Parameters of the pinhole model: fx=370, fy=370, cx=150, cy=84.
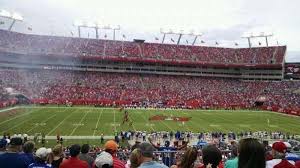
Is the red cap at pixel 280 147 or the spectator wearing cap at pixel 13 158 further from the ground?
the red cap at pixel 280 147

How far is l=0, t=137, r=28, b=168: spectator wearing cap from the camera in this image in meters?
5.48

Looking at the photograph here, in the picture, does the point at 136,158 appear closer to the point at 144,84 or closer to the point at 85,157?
the point at 85,157

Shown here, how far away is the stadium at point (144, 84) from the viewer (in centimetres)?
4238

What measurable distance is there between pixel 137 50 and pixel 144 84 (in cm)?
1159

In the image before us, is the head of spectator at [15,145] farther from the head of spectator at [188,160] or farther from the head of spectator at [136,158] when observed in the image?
the head of spectator at [188,160]

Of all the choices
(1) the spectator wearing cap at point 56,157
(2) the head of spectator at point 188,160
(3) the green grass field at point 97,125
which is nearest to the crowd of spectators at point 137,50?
(3) the green grass field at point 97,125

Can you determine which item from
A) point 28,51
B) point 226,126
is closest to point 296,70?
point 226,126

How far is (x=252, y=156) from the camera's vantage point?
354 cm

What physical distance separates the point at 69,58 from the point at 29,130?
45928mm

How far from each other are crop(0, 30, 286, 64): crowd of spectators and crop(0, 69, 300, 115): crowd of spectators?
4.68 metres

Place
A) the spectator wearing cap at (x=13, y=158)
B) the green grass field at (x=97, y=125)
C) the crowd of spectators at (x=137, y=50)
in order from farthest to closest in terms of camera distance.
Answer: the crowd of spectators at (x=137, y=50) < the green grass field at (x=97, y=125) < the spectator wearing cap at (x=13, y=158)

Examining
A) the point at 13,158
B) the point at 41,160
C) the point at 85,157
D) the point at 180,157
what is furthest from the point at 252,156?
the point at 85,157

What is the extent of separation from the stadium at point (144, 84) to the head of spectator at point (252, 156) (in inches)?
1251

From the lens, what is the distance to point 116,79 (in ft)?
249
